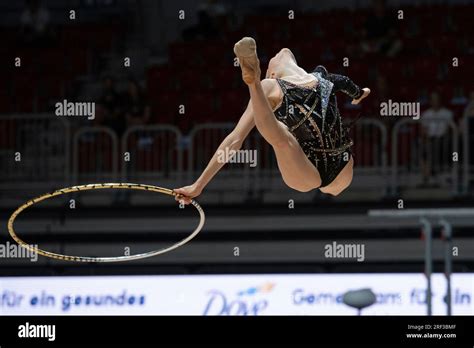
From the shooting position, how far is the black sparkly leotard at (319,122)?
21.6 feet

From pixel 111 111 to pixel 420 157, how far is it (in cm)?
297

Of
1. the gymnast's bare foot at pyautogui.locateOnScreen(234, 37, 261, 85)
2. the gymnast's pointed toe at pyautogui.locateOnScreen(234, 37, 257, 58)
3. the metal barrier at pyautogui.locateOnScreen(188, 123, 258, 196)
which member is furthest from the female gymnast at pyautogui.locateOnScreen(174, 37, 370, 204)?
the metal barrier at pyautogui.locateOnScreen(188, 123, 258, 196)

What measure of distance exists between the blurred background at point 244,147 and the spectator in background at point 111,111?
0.01 meters

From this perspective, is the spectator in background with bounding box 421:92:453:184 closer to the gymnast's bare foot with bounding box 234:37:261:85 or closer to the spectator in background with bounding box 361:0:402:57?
the spectator in background with bounding box 361:0:402:57

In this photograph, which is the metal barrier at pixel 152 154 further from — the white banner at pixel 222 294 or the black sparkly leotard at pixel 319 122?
the black sparkly leotard at pixel 319 122

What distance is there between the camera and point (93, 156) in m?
11.4

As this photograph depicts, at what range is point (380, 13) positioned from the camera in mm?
11820

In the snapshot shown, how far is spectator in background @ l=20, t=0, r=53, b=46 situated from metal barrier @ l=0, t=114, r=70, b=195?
5.66ft

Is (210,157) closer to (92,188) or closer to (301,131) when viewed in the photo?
(92,188)

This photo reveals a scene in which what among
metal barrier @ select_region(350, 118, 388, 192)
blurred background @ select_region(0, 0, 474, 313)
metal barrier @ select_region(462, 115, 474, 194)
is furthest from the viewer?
metal barrier @ select_region(350, 118, 388, 192)

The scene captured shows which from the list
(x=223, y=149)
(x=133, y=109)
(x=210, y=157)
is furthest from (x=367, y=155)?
(x=223, y=149)

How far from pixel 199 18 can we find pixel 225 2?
843 mm

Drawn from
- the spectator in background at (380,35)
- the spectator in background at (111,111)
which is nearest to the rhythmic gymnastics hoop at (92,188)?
the spectator in background at (111,111)

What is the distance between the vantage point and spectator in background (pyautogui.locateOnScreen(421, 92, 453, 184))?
35.3 ft
